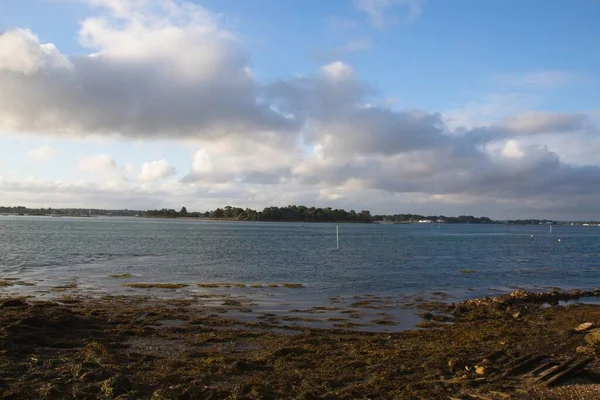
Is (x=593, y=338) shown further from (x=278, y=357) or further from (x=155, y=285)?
(x=155, y=285)

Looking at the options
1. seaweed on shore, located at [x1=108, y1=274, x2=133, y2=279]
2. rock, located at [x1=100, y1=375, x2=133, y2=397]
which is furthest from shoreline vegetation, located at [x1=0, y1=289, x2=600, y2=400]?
seaweed on shore, located at [x1=108, y1=274, x2=133, y2=279]

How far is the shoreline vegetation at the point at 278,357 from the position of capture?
11.7 meters

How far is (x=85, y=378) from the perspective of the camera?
39.8ft

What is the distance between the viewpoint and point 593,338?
16.6 m

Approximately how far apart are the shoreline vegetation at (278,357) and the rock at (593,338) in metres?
0.07

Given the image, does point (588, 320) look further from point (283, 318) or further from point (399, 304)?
point (283, 318)

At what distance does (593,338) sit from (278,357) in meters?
10.7

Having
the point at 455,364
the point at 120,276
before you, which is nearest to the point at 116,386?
the point at 455,364

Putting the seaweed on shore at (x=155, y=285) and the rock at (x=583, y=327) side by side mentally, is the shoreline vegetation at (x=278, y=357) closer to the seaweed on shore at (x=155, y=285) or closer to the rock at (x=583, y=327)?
the rock at (x=583, y=327)

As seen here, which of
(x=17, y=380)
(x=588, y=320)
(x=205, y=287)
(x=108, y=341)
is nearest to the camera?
(x=17, y=380)

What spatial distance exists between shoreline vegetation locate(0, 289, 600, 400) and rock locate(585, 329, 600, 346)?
72 millimetres

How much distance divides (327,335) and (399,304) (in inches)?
420

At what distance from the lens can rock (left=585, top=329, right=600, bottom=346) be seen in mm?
16317

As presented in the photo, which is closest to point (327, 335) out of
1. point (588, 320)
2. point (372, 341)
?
point (372, 341)
